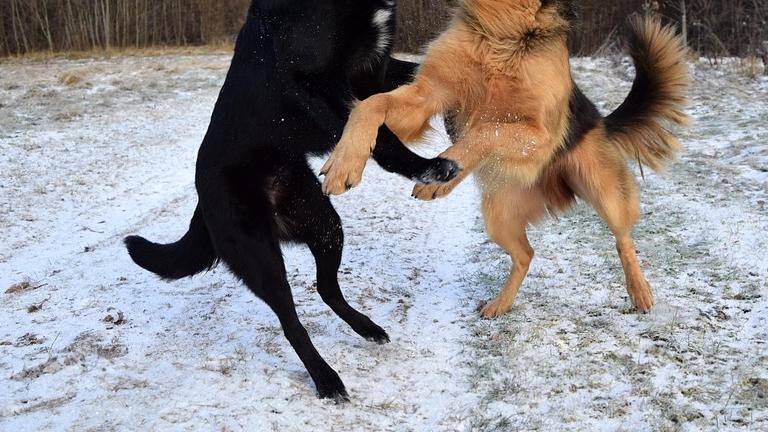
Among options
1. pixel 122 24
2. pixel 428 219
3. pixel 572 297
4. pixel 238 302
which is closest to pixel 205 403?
pixel 238 302

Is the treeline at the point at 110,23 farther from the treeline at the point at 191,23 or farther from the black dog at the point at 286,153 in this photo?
the black dog at the point at 286,153

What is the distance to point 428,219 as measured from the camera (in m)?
6.24

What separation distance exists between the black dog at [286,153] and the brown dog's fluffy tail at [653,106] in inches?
61.8

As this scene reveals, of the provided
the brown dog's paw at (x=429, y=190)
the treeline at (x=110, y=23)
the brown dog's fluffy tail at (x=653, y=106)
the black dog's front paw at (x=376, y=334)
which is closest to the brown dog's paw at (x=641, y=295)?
the brown dog's fluffy tail at (x=653, y=106)

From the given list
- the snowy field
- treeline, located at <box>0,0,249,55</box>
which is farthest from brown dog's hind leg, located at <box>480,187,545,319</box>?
treeline, located at <box>0,0,249,55</box>

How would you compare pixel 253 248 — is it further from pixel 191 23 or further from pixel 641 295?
pixel 191 23

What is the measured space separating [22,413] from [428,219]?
390cm

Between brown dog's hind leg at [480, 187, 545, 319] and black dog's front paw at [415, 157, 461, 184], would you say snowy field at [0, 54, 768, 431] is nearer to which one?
brown dog's hind leg at [480, 187, 545, 319]

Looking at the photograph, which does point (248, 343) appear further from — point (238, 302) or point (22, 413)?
point (22, 413)

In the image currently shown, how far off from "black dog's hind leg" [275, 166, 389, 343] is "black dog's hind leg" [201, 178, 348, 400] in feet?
0.95

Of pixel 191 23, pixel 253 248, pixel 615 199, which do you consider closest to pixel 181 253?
pixel 253 248

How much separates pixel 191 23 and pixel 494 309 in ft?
74.5

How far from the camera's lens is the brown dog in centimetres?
360

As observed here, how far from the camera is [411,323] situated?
3.99 metres
